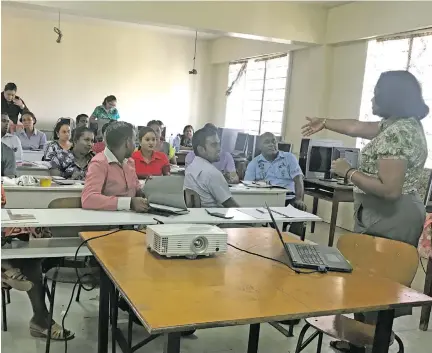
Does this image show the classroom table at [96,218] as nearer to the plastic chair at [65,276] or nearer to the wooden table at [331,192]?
the plastic chair at [65,276]

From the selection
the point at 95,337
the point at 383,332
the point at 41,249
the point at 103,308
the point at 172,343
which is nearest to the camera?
the point at 172,343

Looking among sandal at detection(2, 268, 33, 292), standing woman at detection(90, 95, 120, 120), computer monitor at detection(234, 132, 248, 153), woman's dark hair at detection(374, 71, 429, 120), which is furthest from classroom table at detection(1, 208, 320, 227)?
standing woman at detection(90, 95, 120, 120)

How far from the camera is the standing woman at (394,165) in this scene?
2088 millimetres

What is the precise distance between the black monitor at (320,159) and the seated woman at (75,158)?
2.46 meters

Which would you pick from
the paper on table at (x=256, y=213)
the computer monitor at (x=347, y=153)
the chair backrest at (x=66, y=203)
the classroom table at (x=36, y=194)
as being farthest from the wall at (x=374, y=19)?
the chair backrest at (x=66, y=203)

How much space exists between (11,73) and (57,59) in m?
0.87

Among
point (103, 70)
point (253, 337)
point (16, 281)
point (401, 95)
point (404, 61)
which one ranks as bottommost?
point (253, 337)

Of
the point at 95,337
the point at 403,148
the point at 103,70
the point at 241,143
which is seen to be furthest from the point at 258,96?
the point at 403,148

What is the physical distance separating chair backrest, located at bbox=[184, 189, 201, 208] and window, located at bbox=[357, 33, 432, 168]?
2901 mm

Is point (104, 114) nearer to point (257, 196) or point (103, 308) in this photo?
point (257, 196)

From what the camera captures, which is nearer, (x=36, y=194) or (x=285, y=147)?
(x=36, y=194)

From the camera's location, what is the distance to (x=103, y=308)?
6.67ft

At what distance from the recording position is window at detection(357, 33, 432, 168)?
5348 millimetres

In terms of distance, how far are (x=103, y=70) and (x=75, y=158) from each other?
19.0ft
